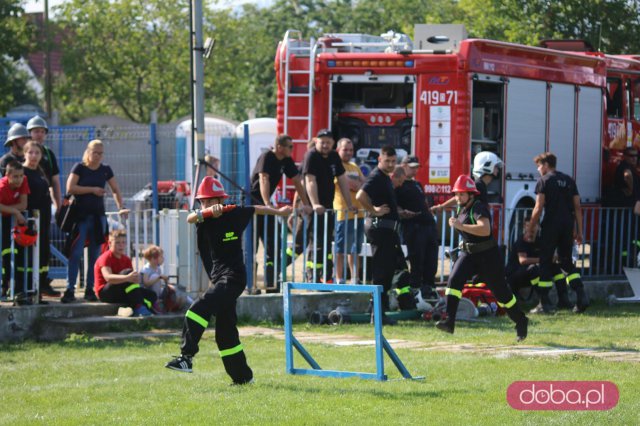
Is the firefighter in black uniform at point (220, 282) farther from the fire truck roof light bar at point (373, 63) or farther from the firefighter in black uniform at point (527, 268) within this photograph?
the fire truck roof light bar at point (373, 63)

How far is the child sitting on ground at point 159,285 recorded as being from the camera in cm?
1342

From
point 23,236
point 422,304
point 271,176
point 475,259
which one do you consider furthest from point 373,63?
point 23,236

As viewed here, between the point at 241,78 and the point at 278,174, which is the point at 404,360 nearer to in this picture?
the point at 278,174

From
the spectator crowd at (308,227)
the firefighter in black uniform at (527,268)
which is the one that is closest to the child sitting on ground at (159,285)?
the spectator crowd at (308,227)

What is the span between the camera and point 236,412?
8.14 metres

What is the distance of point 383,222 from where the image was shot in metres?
13.8

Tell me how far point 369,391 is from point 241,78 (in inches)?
1655

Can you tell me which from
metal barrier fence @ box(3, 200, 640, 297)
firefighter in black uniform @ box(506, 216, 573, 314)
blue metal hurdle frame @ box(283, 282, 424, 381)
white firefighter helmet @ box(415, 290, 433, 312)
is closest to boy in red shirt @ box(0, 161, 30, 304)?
metal barrier fence @ box(3, 200, 640, 297)

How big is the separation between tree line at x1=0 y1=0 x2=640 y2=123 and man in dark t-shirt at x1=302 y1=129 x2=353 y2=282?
22.2m

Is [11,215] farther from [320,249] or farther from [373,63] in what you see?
[373,63]

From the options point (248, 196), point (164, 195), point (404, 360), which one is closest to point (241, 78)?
point (164, 195)

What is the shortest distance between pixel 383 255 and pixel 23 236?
3931mm

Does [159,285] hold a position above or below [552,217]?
below

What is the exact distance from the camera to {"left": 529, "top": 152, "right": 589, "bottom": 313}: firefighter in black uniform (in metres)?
14.9
